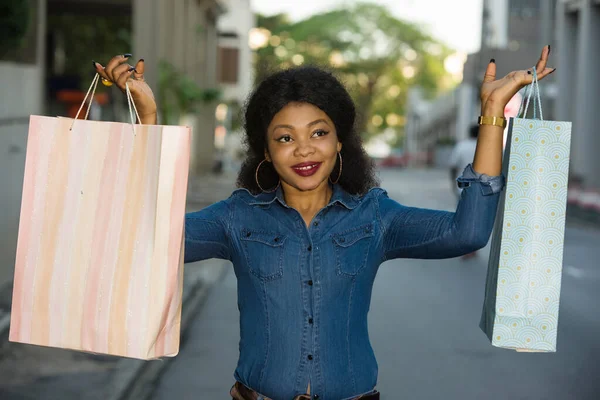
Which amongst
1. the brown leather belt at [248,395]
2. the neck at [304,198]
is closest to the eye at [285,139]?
the neck at [304,198]

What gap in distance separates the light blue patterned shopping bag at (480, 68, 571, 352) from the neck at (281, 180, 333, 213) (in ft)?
1.81

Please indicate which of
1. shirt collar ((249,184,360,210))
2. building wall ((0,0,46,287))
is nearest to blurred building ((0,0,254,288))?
building wall ((0,0,46,287))

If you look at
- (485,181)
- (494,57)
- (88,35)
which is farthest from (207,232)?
(88,35)

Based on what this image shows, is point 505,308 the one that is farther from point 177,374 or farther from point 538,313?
point 177,374

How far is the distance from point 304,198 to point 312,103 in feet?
0.93

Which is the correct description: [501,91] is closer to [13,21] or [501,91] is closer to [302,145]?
[302,145]

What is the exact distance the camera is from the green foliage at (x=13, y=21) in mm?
8898

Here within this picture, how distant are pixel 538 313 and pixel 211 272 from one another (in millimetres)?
9135

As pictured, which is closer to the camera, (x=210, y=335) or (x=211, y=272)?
(x=210, y=335)

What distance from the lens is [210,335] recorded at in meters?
7.69

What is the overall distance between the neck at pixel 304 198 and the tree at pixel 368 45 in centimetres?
5314

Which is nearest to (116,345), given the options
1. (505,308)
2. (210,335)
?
(505,308)

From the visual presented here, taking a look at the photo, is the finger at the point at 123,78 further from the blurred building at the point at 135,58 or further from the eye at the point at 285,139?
the blurred building at the point at 135,58

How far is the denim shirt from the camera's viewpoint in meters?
2.60
